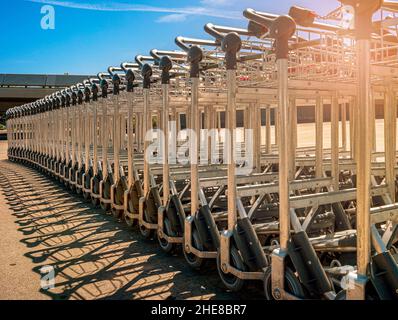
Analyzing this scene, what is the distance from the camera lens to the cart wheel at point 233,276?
11.4 ft

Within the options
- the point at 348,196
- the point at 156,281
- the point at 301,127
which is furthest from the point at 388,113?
the point at 301,127

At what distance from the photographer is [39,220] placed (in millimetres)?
6379

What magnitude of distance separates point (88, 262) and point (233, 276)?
5.20 ft

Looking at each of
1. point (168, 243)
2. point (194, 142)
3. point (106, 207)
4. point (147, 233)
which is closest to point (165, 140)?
point (194, 142)

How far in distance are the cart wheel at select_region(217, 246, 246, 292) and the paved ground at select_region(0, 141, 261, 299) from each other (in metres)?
0.06

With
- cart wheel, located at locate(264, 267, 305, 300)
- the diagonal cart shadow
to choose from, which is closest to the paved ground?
the diagonal cart shadow

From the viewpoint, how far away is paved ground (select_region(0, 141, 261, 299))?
367 centimetres

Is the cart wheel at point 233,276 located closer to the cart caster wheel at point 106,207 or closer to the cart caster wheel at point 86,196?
the cart caster wheel at point 106,207

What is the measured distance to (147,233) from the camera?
5133 mm

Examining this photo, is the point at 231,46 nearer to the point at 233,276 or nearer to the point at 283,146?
the point at 283,146

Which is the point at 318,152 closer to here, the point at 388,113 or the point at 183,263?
the point at 388,113

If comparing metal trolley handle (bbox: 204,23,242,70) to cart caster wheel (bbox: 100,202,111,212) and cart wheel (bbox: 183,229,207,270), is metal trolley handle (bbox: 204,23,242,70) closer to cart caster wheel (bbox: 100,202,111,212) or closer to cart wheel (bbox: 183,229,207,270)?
cart wheel (bbox: 183,229,207,270)

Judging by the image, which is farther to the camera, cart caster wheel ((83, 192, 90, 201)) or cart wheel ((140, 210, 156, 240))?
cart caster wheel ((83, 192, 90, 201))
